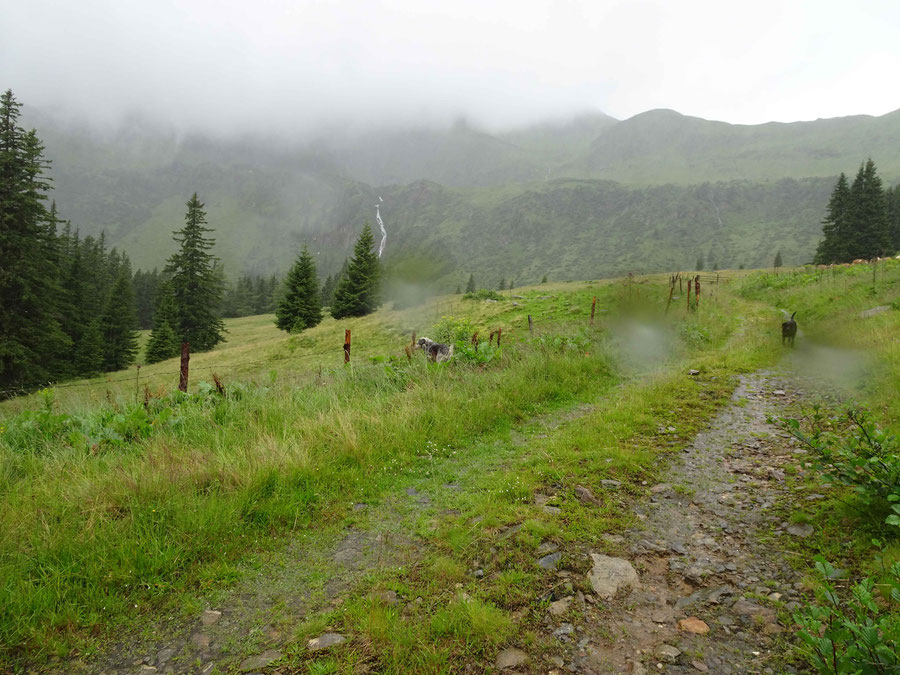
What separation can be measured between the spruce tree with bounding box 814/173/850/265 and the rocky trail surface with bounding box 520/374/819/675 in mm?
58639

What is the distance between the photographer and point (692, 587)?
337cm

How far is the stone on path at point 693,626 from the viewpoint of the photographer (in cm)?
287

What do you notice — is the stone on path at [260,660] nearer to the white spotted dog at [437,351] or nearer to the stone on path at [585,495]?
the stone on path at [585,495]

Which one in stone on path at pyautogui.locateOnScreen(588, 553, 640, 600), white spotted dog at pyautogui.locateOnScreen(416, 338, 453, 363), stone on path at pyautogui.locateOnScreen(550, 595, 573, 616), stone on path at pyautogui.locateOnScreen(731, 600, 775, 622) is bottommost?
stone on path at pyautogui.locateOnScreen(550, 595, 573, 616)

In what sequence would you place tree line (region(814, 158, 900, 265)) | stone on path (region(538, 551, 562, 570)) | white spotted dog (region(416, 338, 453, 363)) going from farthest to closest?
tree line (region(814, 158, 900, 265)) → white spotted dog (region(416, 338, 453, 363)) → stone on path (region(538, 551, 562, 570))

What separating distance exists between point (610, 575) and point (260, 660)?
2.71m

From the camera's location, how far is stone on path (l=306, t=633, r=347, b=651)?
9.45ft

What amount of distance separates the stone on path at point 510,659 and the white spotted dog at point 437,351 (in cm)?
778

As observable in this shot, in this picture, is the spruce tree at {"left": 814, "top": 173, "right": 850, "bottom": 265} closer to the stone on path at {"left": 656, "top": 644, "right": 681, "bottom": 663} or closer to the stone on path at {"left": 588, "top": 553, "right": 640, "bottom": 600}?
the stone on path at {"left": 588, "top": 553, "right": 640, "bottom": 600}

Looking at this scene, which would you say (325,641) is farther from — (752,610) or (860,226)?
(860,226)

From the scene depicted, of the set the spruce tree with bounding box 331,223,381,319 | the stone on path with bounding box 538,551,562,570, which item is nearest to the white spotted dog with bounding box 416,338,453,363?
the stone on path with bounding box 538,551,562,570

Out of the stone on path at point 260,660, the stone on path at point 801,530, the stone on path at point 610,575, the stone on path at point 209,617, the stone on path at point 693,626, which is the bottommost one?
the stone on path at point 209,617

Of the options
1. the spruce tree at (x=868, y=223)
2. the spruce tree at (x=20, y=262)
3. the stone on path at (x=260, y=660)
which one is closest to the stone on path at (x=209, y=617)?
the stone on path at (x=260, y=660)

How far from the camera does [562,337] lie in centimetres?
1250
